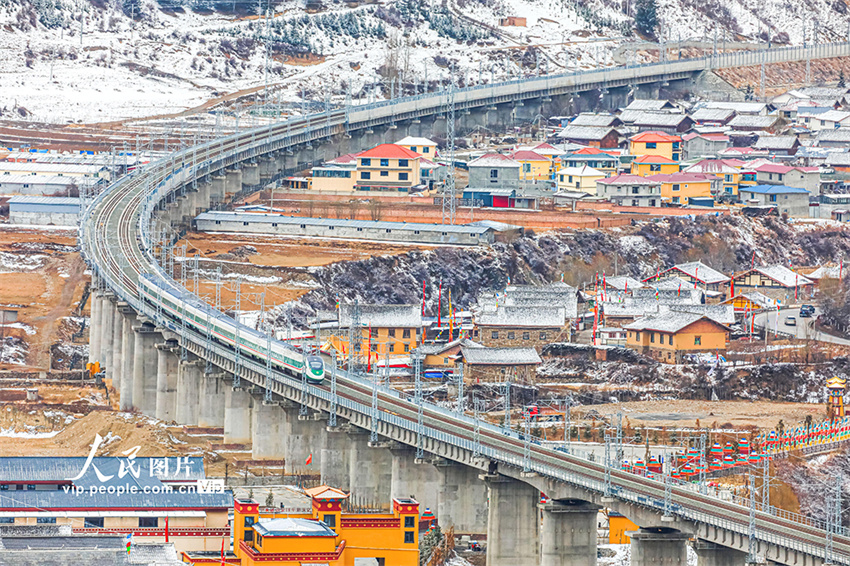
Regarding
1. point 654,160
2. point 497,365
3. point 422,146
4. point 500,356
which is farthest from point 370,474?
point 422,146

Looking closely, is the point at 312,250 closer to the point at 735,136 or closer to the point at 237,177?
the point at 237,177

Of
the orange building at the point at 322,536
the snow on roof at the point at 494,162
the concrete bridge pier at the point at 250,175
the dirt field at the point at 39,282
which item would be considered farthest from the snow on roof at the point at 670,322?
the orange building at the point at 322,536

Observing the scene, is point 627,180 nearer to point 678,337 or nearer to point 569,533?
point 678,337

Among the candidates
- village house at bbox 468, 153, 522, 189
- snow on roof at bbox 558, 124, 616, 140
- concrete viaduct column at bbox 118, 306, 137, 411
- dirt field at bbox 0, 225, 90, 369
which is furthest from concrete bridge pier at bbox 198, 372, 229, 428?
snow on roof at bbox 558, 124, 616, 140

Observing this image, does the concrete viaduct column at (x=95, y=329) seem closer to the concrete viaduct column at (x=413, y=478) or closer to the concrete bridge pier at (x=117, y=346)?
the concrete bridge pier at (x=117, y=346)

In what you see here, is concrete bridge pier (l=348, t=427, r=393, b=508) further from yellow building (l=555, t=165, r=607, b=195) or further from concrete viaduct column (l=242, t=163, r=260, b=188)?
yellow building (l=555, t=165, r=607, b=195)

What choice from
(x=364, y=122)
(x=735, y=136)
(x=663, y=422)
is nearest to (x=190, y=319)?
(x=663, y=422)
